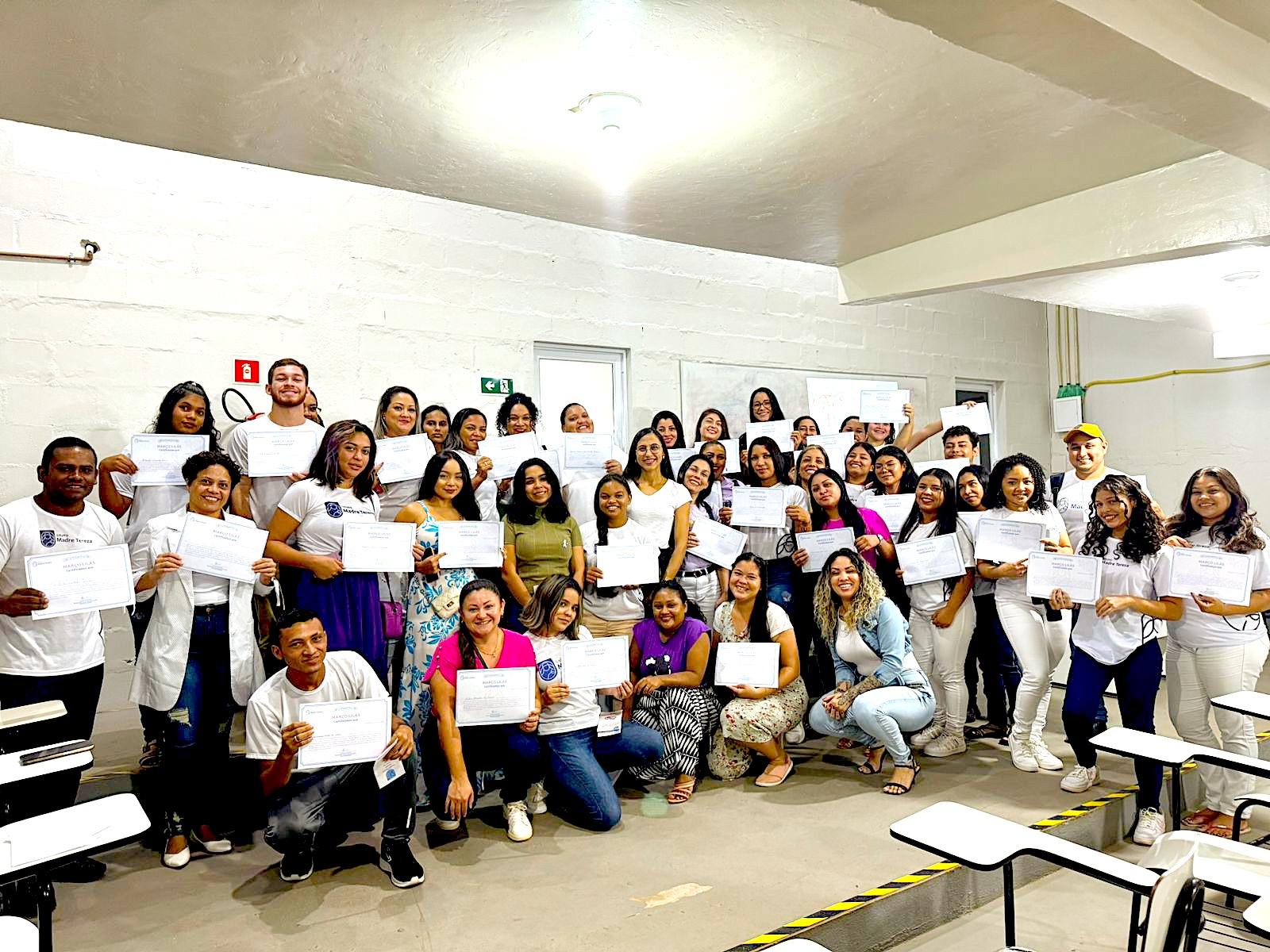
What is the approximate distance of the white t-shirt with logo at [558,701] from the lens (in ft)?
11.8

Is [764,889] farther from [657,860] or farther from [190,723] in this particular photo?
[190,723]

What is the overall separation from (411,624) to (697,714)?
4.41 feet

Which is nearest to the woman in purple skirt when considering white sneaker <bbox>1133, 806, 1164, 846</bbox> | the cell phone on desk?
the cell phone on desk

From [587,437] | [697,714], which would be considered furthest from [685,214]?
[697,714]

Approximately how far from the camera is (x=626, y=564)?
405 cm

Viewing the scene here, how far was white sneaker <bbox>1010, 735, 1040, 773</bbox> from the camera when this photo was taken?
4.11 m

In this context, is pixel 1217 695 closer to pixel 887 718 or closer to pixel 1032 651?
pixel 1032 651

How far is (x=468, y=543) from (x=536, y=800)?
1.12m

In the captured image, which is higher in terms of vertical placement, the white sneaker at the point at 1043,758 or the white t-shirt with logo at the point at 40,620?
the white t-shirt with logo at the point at 40,620

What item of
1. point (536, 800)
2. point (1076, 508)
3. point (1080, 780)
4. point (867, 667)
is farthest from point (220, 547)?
point (1076, 508)

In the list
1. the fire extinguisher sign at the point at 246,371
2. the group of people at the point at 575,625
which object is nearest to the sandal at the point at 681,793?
the group of people at the point at 575,625

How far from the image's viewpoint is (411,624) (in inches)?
147

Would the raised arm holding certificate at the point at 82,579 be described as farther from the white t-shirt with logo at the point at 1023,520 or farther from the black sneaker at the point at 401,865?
the white t-shirt with logo at the point at 1023,520

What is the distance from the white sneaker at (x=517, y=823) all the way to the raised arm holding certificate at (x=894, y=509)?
2.32 metres
